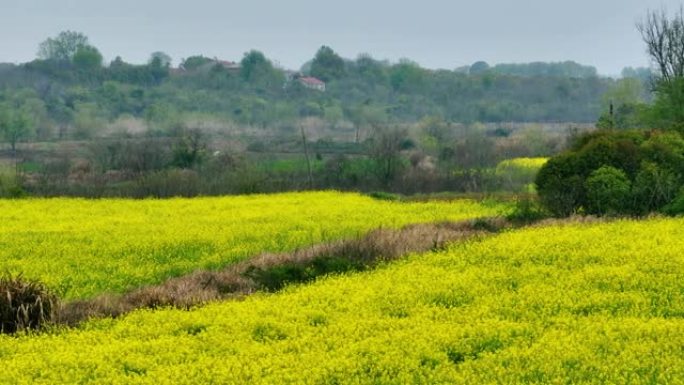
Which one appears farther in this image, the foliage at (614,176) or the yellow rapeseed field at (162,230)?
the foliage at (614,176)

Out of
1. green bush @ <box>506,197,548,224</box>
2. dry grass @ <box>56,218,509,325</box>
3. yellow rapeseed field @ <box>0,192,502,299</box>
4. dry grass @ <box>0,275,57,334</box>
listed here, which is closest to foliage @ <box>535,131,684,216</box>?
green bush @ <box>506,197,548,224</box>

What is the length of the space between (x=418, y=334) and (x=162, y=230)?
1746 centimetres

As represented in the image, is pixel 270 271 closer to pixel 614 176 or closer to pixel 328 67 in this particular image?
pixel 614 176

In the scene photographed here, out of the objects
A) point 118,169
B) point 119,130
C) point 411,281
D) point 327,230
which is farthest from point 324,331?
point 119,130

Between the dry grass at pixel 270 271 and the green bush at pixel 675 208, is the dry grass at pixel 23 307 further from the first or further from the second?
the green bush at pixel 675 208

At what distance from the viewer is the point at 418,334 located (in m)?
13.9

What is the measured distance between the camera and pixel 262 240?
27203mm

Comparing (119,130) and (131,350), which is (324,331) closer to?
(131,350)

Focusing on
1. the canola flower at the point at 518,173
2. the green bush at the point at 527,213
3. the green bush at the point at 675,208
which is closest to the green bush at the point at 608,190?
the green bush at the point at 675,208

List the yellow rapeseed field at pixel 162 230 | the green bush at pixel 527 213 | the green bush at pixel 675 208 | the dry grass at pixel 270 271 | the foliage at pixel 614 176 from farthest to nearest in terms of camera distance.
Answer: the foliage at pixel 614 176, the green bush at pixel 527 213, the green bush at pixel 675 208, the yellow rapeseed field at pixel 162 230, the dry grass at pixel 270 271

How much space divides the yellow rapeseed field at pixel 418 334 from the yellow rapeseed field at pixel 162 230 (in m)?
5.26

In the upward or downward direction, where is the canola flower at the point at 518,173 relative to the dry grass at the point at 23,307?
→ downward

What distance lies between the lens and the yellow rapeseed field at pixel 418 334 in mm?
11922

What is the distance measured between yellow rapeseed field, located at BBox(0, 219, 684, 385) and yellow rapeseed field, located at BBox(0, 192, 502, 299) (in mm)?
5264
